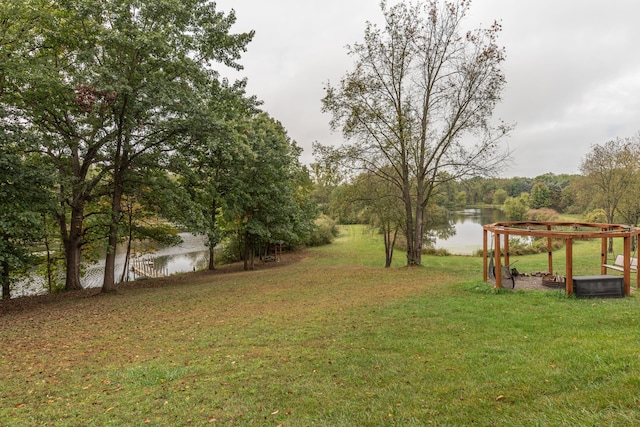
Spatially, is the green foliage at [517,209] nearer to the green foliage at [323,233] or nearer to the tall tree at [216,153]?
the green foliage at [323,233]

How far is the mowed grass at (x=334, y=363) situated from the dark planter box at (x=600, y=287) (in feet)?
1.07

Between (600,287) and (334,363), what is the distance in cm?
724

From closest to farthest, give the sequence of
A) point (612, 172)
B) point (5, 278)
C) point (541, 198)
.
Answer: point (5, 278), point (612, 172), point (541, 198)

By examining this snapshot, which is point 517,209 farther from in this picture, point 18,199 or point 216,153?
point 18,199

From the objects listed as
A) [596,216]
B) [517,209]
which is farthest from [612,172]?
[517,209]

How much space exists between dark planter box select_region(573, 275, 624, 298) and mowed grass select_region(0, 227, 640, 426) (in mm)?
327

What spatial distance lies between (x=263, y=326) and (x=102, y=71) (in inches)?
326

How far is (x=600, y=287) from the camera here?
26.5ft

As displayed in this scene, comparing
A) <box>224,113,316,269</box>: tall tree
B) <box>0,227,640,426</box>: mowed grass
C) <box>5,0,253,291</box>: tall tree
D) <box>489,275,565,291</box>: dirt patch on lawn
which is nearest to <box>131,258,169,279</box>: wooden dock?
<box>224,113,316,269</box>: tall tree

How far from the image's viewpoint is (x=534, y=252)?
24.8 m

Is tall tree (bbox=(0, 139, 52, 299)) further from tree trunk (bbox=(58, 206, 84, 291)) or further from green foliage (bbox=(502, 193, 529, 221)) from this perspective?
green foliage (bbox=(502, 193, 529, 221))

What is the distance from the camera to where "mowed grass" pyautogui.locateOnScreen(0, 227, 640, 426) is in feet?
11.5

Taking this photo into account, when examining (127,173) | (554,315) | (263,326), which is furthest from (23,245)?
(554,315)

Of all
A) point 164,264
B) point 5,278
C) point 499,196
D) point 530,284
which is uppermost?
point 499,196
